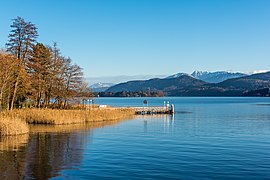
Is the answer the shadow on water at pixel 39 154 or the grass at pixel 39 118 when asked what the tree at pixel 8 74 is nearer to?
the grass at pixel 39 118

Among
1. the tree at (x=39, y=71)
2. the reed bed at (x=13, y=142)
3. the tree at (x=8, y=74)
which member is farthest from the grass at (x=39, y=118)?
the tree at (x=39, y=71)

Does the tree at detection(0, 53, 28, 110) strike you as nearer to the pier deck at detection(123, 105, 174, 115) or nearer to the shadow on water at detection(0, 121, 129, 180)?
the shadow on water at detection(0, 121, 129, 180)

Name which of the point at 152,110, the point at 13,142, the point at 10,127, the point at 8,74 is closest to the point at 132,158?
the point at 13,142

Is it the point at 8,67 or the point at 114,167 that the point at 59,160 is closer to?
the point at 114,167

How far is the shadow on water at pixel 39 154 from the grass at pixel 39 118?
1211mm

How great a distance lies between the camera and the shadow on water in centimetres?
1986

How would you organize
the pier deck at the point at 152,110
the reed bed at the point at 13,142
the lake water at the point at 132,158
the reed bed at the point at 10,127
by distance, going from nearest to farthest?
the lake water at the point at 132,158
the reed bed at the point at 13,142
the reed bed at the point at 10,127
the pier deck at the point at 152,110

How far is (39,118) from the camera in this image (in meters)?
50.6

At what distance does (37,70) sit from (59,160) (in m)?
40.5

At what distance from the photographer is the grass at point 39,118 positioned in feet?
115

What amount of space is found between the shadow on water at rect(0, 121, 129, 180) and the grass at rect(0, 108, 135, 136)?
121cm

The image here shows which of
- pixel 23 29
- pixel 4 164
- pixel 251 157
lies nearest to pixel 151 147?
pixel 251 157

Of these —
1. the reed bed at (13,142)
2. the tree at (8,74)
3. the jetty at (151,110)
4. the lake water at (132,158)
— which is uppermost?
the tree at (8,74)

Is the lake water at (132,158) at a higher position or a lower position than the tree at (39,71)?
lower
